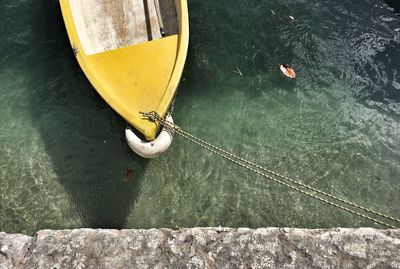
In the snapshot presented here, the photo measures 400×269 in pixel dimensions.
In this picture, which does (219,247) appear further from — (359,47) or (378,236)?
(359,47)

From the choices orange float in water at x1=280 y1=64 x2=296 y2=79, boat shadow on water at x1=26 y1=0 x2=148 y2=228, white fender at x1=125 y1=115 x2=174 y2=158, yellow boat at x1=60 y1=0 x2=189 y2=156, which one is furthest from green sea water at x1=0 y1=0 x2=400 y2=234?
white fender at x1=125 y1=115 x2=174 y2=158

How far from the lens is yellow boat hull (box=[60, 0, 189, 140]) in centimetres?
446

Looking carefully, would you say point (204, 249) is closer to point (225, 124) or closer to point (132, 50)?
point (225, 124)

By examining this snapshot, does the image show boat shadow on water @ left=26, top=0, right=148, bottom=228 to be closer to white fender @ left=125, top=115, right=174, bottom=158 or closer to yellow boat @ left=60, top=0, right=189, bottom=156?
yellow boat @ left=60, top=0, right=189, bottom=156

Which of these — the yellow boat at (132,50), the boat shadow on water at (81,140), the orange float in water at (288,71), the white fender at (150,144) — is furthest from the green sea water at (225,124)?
the white fender at (150,144)

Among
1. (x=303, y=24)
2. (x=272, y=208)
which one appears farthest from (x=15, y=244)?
(x=303, y=24)

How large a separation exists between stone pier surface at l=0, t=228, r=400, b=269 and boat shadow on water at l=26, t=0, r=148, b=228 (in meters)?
0.99

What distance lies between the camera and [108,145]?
5.41m

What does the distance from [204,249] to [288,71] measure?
371cm

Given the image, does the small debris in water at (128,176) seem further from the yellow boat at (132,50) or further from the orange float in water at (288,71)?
the orange float in water at (288,71)

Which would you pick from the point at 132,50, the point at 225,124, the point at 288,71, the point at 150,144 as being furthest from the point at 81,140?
the point at 288,71

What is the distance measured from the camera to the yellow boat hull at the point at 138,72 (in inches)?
176

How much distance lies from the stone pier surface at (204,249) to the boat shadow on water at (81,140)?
3.23 ft

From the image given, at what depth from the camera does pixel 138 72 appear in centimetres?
499
